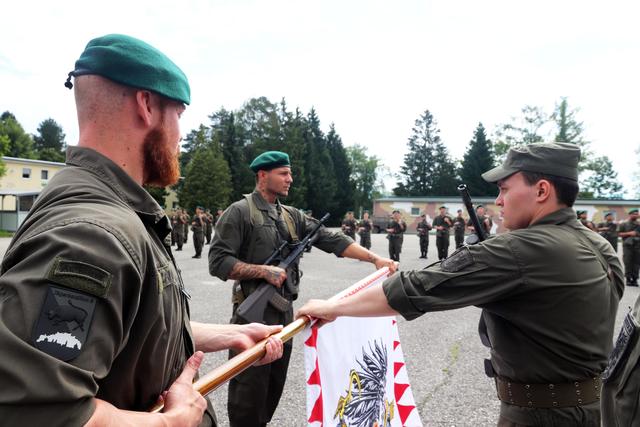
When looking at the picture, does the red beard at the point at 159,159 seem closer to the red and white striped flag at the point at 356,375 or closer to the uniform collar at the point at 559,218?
the red and white striped flag at the point at 356,375

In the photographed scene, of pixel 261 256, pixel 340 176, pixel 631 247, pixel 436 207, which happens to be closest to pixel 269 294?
pixel 261 256

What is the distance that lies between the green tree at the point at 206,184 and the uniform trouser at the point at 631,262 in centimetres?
4666

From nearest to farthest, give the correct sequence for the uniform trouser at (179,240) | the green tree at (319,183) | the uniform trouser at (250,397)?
the uniform trouser at (250,397) < the uniform trouser at (179,240) < the green tree at (319,183)

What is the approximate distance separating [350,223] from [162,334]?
79.7 ft

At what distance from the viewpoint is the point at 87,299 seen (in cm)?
98

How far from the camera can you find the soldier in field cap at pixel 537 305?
204 cm

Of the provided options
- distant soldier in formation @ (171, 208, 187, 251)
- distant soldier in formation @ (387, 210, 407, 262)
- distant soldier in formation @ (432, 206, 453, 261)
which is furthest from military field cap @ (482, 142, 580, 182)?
distant soldier in formation @ (171, 208, 187, 251)

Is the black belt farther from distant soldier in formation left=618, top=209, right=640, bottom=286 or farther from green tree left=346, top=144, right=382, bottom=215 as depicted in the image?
green tree left=346, top=144, right=382, bottom=215

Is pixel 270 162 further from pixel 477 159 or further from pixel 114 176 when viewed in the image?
pixel 477 159

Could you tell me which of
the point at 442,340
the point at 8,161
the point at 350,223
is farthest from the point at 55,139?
the point at 442,340

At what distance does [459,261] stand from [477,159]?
67455 mm

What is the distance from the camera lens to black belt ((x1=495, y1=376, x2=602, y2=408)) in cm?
207

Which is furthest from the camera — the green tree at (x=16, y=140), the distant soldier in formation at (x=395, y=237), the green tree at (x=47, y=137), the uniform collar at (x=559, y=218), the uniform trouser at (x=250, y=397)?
the green tree at (x=47, y=137)

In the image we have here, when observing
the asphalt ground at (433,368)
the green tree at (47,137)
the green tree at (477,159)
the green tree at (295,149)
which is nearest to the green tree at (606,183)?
the green tree at (477,159)
